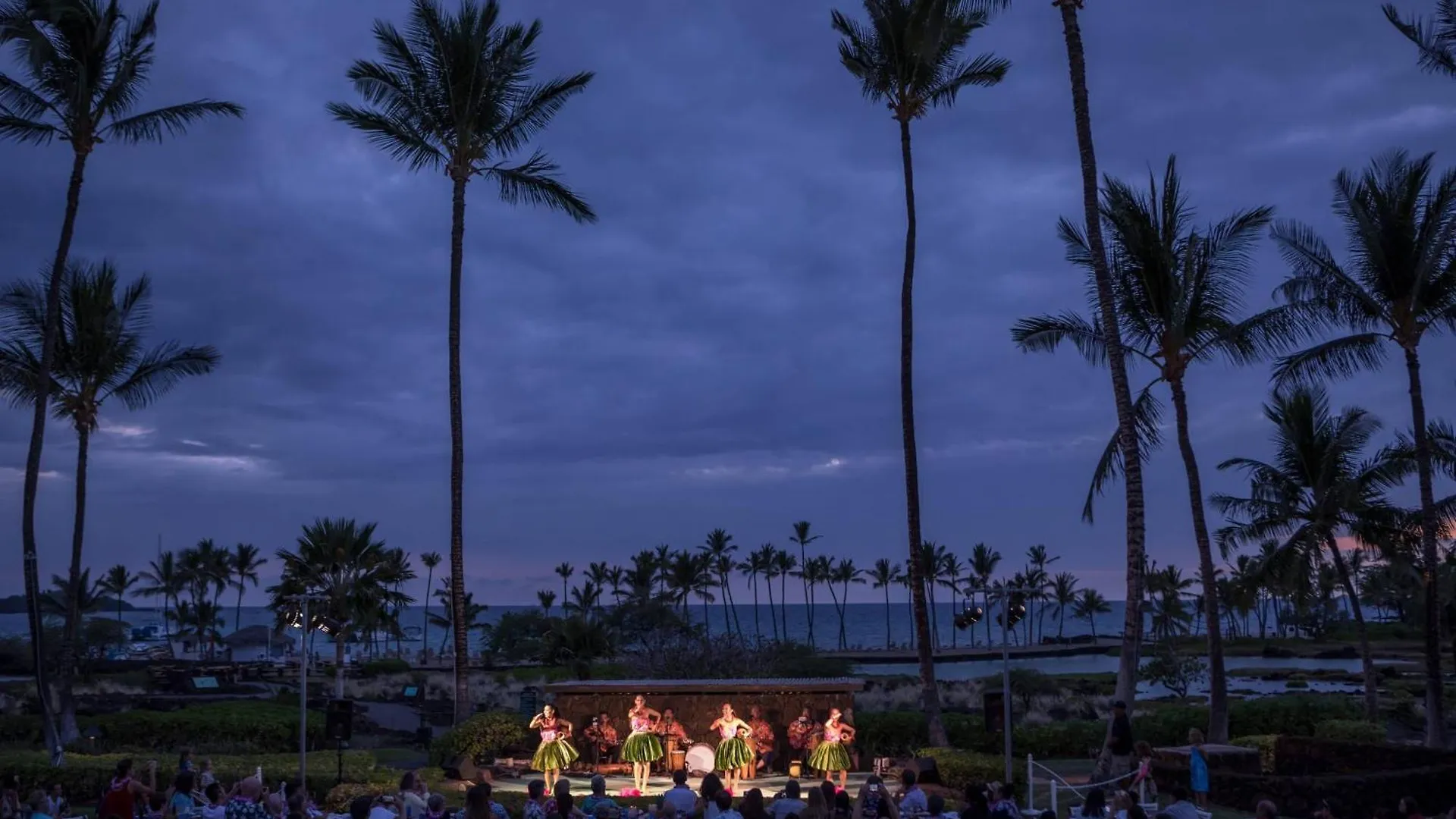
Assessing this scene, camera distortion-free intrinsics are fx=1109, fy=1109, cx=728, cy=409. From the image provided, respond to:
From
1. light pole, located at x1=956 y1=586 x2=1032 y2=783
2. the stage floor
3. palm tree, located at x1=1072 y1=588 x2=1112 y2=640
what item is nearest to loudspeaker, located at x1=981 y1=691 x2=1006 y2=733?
light pole, located at x1=956 y1=586 x2=1032 y2=783

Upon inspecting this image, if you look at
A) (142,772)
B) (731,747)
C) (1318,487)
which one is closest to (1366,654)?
(1318,487)

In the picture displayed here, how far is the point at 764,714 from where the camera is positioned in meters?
24.0

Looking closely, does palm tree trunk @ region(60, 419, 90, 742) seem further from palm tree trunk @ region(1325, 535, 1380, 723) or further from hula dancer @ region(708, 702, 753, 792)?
palm tree trunk @ region(1325, 535, 1380, 723)

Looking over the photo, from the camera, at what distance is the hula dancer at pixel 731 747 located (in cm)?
2103

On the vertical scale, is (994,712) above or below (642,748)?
above

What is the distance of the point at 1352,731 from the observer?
77.8 feet

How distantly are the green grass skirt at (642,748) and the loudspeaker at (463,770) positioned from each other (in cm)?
290

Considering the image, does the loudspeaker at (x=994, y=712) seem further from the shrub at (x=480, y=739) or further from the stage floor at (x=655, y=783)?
the shrub at (x=480, y=739)

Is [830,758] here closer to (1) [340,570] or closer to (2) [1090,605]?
(1) [340,570]

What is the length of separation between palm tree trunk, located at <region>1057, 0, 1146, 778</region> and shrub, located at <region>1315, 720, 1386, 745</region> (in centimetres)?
716

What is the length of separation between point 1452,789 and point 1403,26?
14.8 m

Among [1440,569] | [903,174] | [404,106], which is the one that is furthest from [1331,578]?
[404,106]

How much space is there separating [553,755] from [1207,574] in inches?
573

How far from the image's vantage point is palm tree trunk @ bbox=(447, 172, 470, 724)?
24906 millimetres
